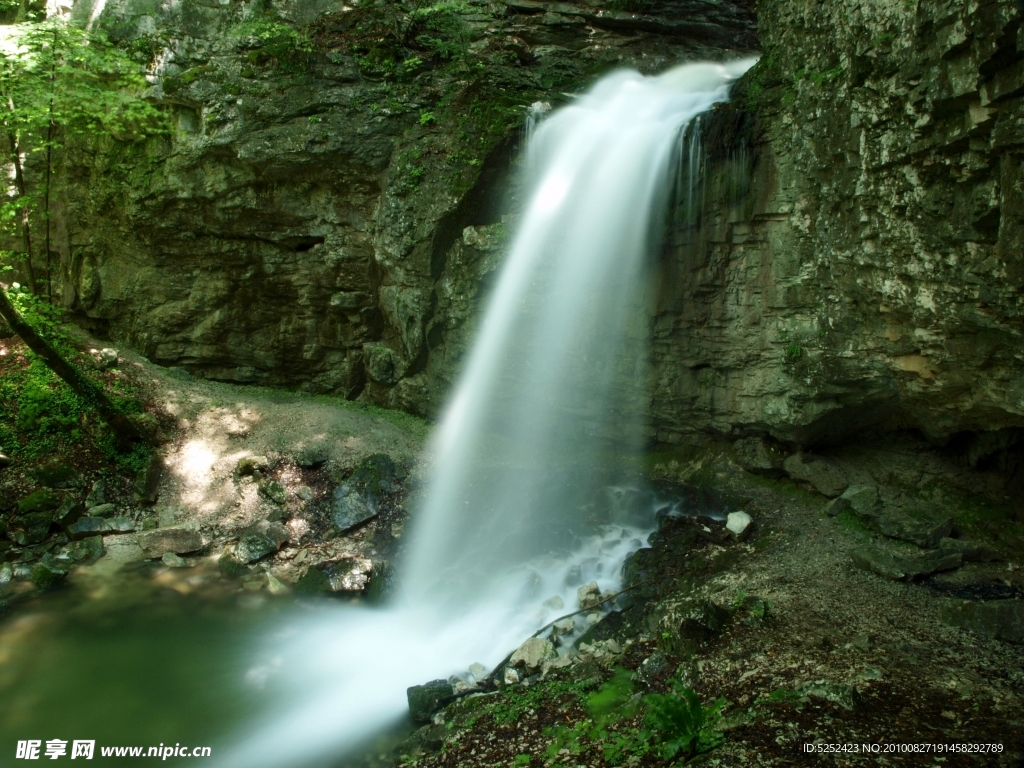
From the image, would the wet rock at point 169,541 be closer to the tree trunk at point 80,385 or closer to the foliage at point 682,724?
the tree trunk at point 80,385

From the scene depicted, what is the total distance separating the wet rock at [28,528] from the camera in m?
8.36

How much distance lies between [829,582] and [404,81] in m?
10.1

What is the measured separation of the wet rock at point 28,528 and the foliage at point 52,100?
471 centimetres

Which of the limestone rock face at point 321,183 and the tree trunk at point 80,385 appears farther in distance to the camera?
the limestone rock face at point 321,183

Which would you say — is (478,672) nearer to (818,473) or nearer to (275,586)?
(275,586)

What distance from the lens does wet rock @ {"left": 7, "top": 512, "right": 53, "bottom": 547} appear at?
836cm

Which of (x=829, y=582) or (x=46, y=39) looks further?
(x=46, y=39)

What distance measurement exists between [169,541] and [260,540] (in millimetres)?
1246

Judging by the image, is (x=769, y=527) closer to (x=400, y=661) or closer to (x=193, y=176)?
(x=400, y=661)

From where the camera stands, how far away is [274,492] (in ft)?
31.8

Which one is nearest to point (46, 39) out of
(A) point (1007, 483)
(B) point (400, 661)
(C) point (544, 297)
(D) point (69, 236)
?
(D) point (69, 236)

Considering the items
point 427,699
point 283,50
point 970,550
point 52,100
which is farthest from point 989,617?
point 52,100

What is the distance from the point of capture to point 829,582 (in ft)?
22.3

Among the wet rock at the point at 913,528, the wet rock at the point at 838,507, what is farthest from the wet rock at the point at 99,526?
the wet rock at the point at 913,528
